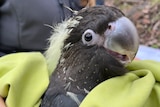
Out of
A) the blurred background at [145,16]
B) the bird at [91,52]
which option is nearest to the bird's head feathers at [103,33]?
the bird at [91,52]

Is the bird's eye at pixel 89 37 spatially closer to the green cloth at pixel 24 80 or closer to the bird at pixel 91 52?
the bird at pixel 91 52

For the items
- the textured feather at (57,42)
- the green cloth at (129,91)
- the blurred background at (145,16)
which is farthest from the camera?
the blurred background at (145,16)

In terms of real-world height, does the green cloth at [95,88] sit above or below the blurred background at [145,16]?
above

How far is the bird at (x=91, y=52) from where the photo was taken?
911mm

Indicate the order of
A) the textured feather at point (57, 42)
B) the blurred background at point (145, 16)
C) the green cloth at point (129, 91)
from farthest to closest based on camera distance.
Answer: the blurred background at point (145, 16) → the textured feather at point (57, 42) → the green cloth at point (129, 91)

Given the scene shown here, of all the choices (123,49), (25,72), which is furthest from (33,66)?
(123,49)

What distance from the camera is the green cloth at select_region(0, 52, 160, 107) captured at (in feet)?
2.94

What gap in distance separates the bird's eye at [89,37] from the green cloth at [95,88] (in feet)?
0.31

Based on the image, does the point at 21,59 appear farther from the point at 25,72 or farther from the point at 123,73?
the point at 123,73

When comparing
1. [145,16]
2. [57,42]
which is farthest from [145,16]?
[57,42]

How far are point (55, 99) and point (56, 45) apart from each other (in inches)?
5.7

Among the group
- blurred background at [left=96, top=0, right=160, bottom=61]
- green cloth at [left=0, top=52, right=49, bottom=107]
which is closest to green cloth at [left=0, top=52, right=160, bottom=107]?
green cloth at [left=0, top=52, right=49, bottom=107]

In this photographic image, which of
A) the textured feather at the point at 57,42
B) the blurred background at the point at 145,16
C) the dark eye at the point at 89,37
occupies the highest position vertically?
the dark eye at the point at 89,37

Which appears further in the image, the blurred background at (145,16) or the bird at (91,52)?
the blurred background at (145,16)
